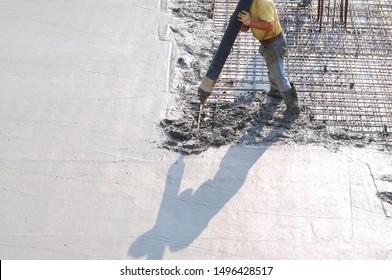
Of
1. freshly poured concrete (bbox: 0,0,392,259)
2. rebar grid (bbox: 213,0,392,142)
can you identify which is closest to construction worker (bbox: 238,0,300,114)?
rebar grid (bbox: 213,0,392,142)

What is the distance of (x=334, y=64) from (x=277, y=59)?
124 centimetres

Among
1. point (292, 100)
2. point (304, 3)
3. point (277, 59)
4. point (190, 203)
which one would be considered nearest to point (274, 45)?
point (277, 59)

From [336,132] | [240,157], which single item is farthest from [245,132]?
[336,132]

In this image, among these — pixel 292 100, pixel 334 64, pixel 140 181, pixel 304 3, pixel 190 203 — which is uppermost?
pixel 304 3

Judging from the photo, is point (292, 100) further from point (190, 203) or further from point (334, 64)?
point (190, 203)

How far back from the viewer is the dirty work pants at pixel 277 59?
22.6ft

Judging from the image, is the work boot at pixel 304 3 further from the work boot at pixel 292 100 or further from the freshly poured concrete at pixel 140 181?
the work boot at pixel 292 100

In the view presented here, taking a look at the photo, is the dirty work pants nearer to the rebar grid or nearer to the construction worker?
the construction worker

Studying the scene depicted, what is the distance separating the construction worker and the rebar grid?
0.37 metres

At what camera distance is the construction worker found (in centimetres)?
648

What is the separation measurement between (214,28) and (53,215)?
367 cm

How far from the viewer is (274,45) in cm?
686

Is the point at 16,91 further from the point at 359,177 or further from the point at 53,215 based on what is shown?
the point at 359,177

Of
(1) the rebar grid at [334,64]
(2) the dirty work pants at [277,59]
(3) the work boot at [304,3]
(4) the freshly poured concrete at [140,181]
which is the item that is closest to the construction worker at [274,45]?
(2) the dirty work pants at [277,59]
